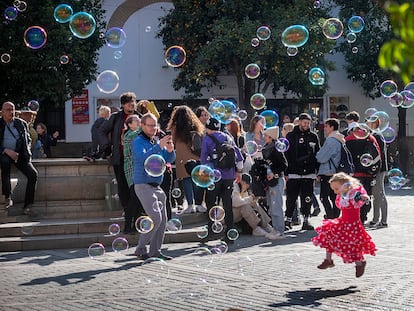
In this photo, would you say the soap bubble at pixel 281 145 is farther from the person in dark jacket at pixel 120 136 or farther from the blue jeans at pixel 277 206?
the person in dark jacket at pixel 120 136

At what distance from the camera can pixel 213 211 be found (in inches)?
382

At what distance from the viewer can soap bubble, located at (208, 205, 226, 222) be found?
31.5 feet

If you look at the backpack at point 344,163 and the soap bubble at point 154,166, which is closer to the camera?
the soap bubble at point 154,166

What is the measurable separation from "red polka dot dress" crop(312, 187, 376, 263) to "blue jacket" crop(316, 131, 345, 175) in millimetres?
4311

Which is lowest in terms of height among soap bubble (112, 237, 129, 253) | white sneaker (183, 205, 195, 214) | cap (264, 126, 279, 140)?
soap bubble (112, 237, 129, 253)

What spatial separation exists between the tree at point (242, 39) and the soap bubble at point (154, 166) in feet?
55.3

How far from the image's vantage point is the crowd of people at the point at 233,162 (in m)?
9.95

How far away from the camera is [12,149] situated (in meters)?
11.0

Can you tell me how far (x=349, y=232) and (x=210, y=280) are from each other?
139 centimetres

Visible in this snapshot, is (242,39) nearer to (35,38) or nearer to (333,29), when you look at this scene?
(333,29)

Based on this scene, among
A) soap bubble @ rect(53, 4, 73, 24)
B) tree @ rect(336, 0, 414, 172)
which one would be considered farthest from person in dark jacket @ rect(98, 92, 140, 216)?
tree @ rect(336, 0, 414, 172)

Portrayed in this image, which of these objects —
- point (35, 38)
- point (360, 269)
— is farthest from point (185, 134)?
point (360, 269)

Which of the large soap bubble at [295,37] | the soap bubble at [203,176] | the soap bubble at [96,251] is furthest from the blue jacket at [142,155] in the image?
the large soap bubble at [295,37]

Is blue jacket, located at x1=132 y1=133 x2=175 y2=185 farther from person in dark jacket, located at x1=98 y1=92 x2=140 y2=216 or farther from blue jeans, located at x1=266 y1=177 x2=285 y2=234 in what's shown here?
blue jeans, located at x1=266 y1=177 x2=285 y2=234
